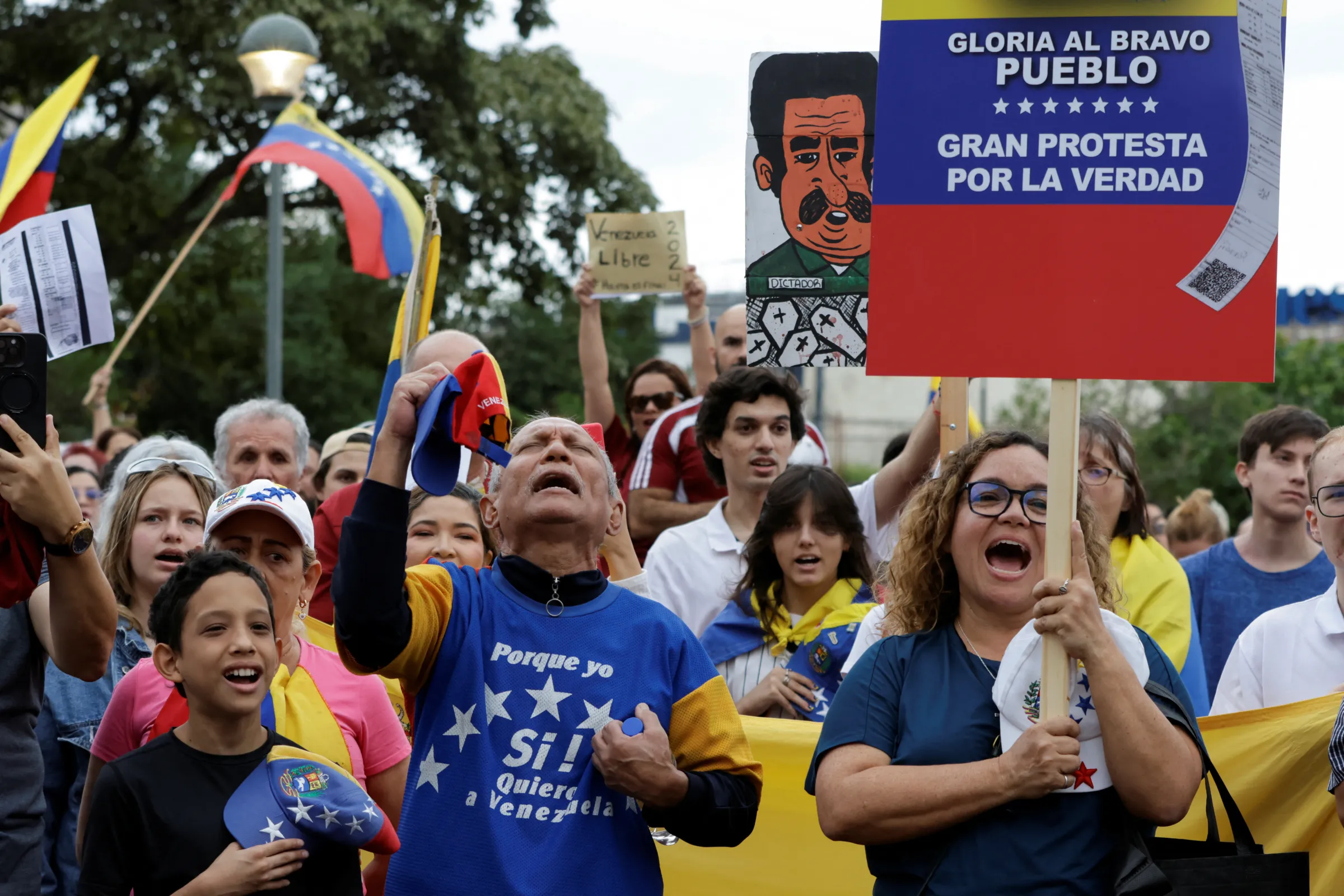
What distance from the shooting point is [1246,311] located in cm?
304

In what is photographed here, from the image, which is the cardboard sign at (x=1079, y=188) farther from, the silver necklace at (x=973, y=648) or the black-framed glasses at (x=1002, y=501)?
the silver necklace at (x=973, y=648)

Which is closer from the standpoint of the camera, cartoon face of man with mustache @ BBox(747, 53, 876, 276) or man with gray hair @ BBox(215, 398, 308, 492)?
cartoon face of man with mustache @ BBox(747, 53, 876, 276)

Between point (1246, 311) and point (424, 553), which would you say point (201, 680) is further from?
point (1246, 311)

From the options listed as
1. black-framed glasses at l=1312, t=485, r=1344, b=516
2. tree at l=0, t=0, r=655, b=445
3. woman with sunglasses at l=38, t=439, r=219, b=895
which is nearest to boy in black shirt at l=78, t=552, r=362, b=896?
woman with sunglasses at l=38, t=439, r=219, b=895

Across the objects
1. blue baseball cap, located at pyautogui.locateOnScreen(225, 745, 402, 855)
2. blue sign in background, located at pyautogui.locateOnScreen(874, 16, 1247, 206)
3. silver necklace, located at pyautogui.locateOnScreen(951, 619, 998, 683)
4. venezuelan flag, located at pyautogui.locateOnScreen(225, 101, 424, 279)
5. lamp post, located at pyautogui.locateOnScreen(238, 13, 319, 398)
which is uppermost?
lamp post, located at pyautogui.locateOnScreen(238, 13, 319, 398)

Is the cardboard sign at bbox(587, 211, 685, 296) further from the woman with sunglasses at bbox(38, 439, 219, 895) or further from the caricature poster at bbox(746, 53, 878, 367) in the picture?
the woman with sunglasses at bbox(38, 439, 219, 895)

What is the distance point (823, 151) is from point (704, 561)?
1418 millimetres

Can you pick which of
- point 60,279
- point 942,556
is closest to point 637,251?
point 60,279

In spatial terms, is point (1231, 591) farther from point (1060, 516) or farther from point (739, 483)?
point (1060, 516)

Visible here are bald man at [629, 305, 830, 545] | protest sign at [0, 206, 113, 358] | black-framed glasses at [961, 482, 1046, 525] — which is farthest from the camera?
bald man at [629, 305, 830, 545]

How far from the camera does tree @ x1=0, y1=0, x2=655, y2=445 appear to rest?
53.9ft

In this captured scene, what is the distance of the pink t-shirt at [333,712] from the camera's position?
Result: 3.47 meters

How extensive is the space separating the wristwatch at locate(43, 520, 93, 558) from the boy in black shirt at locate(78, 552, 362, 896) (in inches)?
7.3

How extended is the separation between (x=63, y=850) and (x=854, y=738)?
2272 mm
